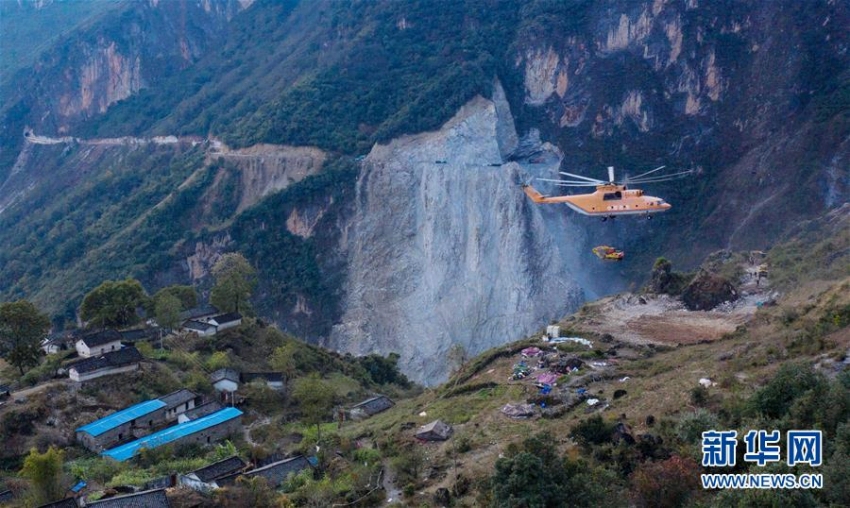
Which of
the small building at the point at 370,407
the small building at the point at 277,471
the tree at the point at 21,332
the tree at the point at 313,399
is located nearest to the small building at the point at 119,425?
the tree at the point at 313,399

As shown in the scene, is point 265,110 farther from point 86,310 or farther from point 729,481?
point 729,481

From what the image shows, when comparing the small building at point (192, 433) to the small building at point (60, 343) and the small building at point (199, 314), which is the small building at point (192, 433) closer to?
the small building at point (60, 343)

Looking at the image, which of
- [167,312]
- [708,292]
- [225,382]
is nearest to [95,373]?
[225,382]

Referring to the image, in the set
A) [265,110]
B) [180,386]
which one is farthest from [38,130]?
[180,386]

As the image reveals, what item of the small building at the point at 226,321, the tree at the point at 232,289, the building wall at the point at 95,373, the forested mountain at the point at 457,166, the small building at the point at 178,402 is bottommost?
the small building at the point at 178,402

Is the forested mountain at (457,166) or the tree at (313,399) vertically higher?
the forested mountain at (457,166)

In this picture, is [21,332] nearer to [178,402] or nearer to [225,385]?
[178,402]
